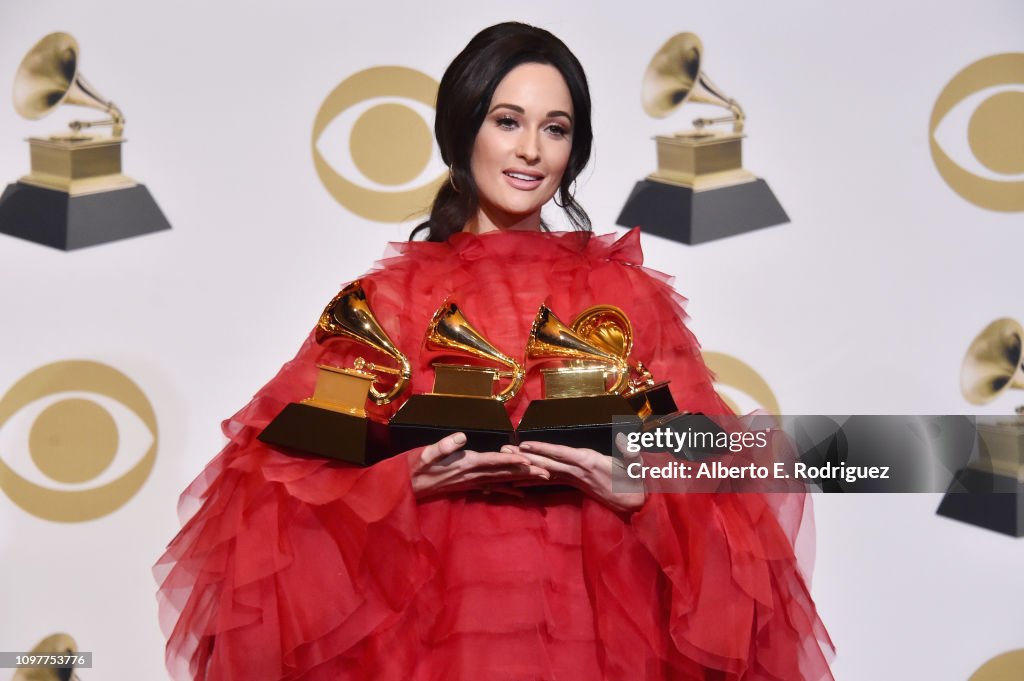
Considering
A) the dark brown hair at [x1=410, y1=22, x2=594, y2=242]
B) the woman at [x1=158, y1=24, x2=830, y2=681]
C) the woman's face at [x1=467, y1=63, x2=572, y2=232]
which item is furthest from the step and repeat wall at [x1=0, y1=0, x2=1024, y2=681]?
the woman at [x1=158, y1=24, x2=830, y2=681]

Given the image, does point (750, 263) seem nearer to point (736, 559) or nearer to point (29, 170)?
point (736, 559)

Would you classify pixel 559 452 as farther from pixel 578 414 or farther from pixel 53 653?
pixel 53 653

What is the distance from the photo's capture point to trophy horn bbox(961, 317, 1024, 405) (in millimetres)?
3094

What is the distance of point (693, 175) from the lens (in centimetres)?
304

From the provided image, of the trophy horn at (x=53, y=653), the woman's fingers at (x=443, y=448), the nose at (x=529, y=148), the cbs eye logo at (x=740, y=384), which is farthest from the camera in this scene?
the cbs eye logo at (x=740, y=384)

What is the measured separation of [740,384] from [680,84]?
2.76 feet

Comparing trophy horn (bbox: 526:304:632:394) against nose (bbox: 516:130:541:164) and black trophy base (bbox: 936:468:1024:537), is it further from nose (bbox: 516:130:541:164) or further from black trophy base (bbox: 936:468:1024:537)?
black trophy base (bbox: 936:468:1024:537)

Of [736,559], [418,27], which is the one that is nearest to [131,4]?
[418,27]

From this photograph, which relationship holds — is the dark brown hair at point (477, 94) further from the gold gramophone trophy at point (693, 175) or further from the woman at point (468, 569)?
the gold gramophone trophy at point (693, 175)

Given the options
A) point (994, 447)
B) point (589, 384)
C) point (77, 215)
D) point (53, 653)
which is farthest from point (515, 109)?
point (53, 653)

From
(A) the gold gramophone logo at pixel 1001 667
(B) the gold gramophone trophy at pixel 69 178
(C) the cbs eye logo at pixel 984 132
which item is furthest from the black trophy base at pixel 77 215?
(A) the gold gramophone logo at pixel 1001 667

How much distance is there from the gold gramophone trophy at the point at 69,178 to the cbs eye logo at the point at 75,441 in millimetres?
357

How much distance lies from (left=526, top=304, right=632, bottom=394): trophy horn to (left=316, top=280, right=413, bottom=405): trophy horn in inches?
9.1

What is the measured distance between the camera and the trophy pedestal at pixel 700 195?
3047mm
